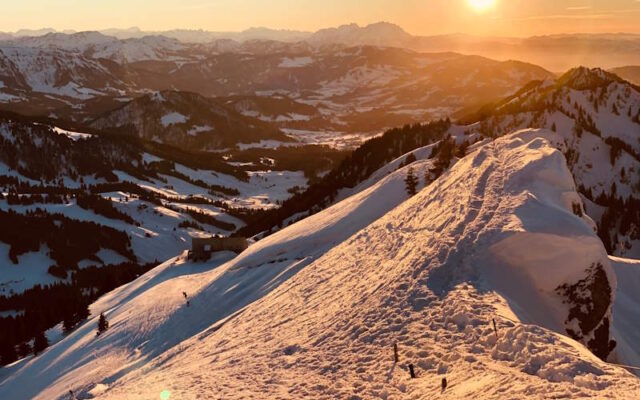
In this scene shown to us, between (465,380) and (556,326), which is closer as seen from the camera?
(465,380)

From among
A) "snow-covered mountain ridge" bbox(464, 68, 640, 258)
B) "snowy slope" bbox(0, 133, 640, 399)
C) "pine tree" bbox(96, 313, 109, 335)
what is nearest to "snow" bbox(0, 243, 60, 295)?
"pine tree" bbox(96, 313, 109, 335)

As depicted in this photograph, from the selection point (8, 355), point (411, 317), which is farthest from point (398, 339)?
point (8, 355)

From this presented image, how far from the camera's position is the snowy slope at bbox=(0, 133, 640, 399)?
17578 millimetres

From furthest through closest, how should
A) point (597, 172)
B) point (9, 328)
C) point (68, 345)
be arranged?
point (597, 172)
point (9, 328)
point (68, 345)

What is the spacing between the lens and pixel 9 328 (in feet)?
305

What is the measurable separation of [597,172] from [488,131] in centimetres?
4096

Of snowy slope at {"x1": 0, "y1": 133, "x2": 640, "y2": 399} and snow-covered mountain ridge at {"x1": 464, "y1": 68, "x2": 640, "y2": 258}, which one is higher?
snowy slope at {"x1": 0, "y1": 133, "x2": 640, "y2": 399}

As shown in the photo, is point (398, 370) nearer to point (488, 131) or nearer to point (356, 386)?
point (356, 386)

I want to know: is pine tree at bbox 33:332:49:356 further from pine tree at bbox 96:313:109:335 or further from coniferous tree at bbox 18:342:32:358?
pine tree at bbox 96:313:109:335

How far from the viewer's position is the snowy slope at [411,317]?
17.6m

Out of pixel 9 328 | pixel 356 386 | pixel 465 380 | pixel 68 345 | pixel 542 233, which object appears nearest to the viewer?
pixel 465 380

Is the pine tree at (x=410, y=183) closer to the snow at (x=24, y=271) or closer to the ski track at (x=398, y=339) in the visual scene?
the ski track at (x=398, y=339)

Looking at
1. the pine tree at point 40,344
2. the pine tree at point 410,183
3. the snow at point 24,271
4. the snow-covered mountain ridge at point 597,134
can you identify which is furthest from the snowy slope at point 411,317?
the snow-covered mountain ridge at point 597,134

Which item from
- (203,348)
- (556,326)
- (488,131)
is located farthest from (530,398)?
(488,131)
